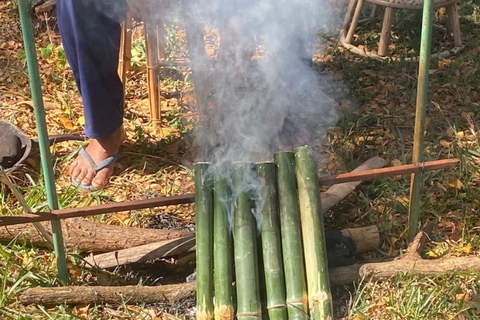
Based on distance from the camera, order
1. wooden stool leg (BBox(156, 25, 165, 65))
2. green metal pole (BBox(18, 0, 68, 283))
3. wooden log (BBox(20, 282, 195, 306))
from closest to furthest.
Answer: green metal pole (BBox(18, 0, 68, 283)) → wooden log (BBox(20, 282, 195, 306)) → wooden stool leg (BBox(156, 25, 165, 65))

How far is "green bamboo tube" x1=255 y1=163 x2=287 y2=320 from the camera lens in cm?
257

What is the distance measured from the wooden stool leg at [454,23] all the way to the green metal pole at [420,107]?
2631 millimetres

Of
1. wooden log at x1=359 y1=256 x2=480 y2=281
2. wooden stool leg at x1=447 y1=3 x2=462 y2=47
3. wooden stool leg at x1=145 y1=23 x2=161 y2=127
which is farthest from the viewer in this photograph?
wooden stool leg at x1=447 y1=3 x2=462 y2=47

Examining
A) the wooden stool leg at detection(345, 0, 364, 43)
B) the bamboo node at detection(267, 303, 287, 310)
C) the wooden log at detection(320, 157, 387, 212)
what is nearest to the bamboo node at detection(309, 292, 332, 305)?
the bamboo node at detection(267, 303, 287, 310)

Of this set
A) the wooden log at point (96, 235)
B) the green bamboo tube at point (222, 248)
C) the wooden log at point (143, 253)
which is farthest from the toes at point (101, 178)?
the green bamboo tube at point (222, 248)

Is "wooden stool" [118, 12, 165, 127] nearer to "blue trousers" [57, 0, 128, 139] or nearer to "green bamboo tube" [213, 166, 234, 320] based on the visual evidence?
"blue trousers" [57, 0, 128, 139]

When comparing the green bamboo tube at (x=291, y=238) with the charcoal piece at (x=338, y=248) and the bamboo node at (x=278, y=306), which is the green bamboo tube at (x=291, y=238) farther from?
the charcoal piece at (x=338, y=248)

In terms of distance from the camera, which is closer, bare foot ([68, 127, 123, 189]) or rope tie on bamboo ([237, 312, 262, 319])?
rope tie on bamboo ([237, 312, 262, 319])

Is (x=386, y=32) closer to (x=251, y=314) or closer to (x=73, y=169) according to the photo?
(x=73, y=169)

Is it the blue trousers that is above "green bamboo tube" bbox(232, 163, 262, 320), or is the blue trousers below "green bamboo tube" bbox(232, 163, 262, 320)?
above

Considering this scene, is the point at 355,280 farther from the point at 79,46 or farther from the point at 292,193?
the point at 79,46

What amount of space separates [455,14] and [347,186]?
2.58 metres

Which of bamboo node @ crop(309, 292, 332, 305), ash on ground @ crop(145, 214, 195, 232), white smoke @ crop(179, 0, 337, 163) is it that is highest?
white smoke @ crop(179, 0, 337, 163)

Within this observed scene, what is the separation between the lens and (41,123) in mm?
2504
